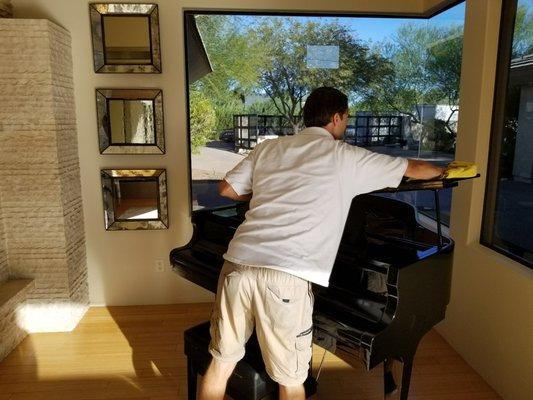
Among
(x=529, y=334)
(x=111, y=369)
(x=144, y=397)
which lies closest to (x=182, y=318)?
(x=111, y=369)

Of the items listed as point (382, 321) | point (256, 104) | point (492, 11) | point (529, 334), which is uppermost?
point (492, 11)

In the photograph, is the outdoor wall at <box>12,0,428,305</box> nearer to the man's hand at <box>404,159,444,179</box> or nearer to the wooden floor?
the wooden floor

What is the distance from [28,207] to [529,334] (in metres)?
3.18

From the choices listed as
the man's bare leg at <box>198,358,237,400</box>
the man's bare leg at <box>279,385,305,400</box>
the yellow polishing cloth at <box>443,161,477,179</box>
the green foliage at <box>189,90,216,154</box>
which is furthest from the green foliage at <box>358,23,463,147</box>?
the man's bare leg at <box>198,358,237,400</box>

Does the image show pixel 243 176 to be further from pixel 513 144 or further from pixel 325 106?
pixel 513 144

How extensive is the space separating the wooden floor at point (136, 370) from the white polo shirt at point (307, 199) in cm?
122

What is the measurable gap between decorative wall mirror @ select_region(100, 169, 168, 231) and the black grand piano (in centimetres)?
187

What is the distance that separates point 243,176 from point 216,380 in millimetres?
869

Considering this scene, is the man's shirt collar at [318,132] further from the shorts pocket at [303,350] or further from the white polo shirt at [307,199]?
the shorts pocket at [303,350]

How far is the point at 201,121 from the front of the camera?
3.55 metres

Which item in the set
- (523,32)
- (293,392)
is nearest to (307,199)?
(293,392)

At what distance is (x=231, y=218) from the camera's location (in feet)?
8.52

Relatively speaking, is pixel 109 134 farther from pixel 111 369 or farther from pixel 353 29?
pixel 353 29

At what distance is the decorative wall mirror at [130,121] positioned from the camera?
3328mm
